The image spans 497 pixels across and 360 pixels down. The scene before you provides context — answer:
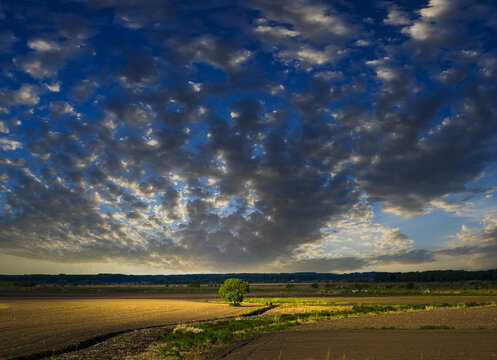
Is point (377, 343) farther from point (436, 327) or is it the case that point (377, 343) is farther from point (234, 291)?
point (234, 291)

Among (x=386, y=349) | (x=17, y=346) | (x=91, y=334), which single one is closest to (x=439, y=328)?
(x=386, y=349)

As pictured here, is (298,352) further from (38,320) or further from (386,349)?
(38,320)

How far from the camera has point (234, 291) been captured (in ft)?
242

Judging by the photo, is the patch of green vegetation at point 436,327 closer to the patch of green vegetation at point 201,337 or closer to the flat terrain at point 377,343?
the flat terrain at point 377,343

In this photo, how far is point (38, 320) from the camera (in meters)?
41.2

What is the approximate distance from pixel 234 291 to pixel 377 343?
51176 millimetres

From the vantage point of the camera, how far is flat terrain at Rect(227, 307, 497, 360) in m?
21.1

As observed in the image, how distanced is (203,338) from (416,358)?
15.7 m

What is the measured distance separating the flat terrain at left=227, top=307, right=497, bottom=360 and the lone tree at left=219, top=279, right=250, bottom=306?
1589 inches

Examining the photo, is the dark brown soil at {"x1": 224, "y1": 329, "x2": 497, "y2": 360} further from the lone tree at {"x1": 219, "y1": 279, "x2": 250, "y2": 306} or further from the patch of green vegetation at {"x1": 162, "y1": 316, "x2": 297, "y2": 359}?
the lone tree at {"x1": 219, "y1": 279, "x2": 250, "y2": 306}

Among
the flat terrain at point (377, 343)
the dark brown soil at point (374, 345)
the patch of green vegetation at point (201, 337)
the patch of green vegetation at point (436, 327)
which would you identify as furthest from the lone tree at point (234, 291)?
the patch of green vegetation at point (436, 327)

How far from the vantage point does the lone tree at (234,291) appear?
73.3 metres

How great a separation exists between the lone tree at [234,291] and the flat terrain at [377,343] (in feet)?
132

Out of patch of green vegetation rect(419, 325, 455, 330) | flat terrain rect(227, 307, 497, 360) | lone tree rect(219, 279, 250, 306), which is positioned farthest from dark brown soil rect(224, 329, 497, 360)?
lone tree rect(219, 279, 250, 306)
